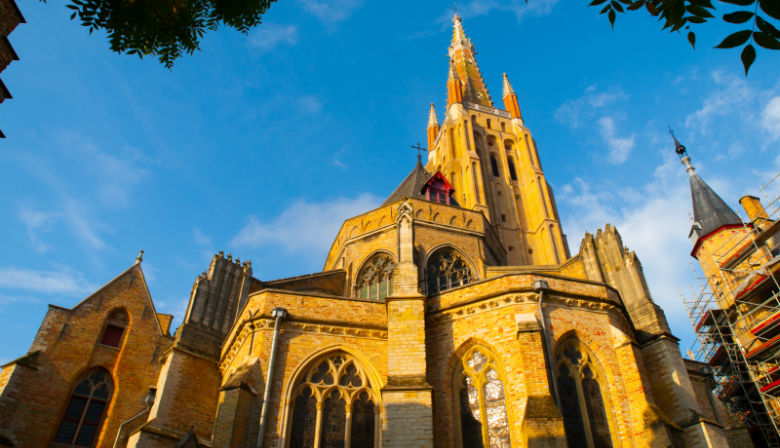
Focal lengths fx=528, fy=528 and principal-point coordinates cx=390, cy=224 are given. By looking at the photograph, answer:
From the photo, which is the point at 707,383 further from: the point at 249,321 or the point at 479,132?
the point at 479,132

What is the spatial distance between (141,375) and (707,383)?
18.0m

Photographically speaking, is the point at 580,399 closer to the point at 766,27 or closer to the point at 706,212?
the point at 766,27

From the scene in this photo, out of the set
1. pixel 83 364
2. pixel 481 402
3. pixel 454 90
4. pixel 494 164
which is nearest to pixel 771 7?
pixel 481 402

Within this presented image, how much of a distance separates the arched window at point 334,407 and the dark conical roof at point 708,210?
2311cm

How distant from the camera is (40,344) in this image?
50.7ft

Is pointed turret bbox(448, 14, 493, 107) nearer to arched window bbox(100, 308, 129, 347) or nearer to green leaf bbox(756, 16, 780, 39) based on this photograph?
arched window bbox(100, 308, 129, 347)

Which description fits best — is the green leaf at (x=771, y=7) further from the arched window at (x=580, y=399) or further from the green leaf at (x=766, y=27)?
the arched window at (x=580, y=399)

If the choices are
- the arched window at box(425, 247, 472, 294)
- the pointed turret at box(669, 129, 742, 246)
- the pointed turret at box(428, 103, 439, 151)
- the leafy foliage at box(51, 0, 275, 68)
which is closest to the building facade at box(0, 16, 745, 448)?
the arched window at box(425, 247, 472, 294)

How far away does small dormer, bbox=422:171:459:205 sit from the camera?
24.3 metres

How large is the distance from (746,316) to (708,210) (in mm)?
8521

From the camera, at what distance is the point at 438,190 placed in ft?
81.1

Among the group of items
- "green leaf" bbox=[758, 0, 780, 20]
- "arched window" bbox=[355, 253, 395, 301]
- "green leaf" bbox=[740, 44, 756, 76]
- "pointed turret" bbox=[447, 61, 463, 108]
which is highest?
"pointed turret" bbox=[447, 61, 463, 108]

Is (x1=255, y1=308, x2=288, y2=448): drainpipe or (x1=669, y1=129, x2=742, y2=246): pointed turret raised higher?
(x1=669, y1=129, x2=742, y2=246): pointed turret

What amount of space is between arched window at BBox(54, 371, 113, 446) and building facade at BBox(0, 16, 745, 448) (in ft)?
0.12
